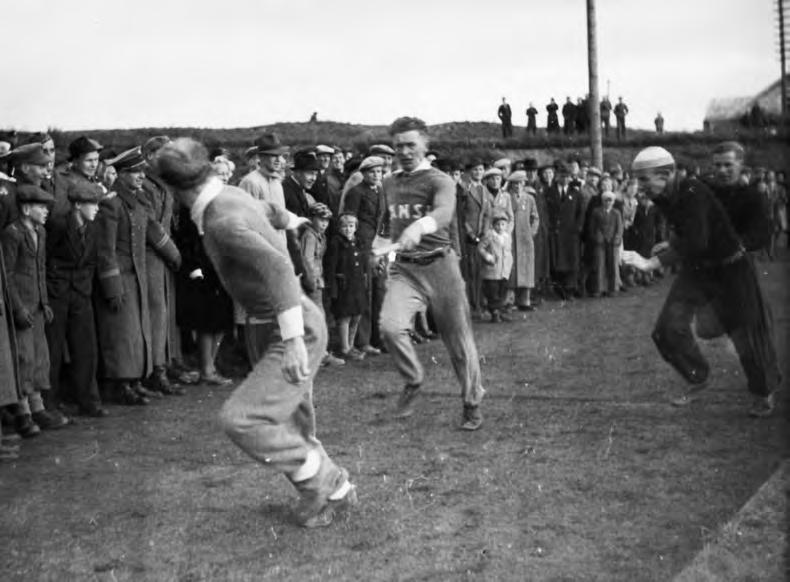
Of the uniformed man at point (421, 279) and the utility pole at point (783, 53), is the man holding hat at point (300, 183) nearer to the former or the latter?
the uniformed man at point (421, 279)

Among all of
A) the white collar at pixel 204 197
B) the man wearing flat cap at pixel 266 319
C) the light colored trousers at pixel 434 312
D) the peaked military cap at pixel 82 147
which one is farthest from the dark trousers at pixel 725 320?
the peaked military cap at pixel 82 147

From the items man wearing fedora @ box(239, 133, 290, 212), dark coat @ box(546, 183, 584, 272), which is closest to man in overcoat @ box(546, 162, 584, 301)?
dark coat @ box(546, 183, 584, 272)

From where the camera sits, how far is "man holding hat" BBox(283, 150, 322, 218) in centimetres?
1042

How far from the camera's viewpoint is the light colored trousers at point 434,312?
7.49 meters

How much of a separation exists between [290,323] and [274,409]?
44 cm

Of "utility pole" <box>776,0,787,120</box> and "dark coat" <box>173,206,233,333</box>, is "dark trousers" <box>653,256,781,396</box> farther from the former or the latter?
"dark coat" <box>173,206,233,333</box>

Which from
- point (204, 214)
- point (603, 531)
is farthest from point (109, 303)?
point (603, 531)

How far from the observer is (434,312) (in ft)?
25.0

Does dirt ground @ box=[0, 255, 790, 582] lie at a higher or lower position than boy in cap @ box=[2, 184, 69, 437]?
lower

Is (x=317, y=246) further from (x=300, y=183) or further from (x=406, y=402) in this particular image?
(x=406, y=402)

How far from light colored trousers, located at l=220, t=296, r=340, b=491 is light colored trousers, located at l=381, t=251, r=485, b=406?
7.20ft

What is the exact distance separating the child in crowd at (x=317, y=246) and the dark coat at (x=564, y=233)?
7527 millimetres

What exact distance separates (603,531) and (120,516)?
2.46 meters

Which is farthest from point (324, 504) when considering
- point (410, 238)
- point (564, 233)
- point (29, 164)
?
point (564, 233)
